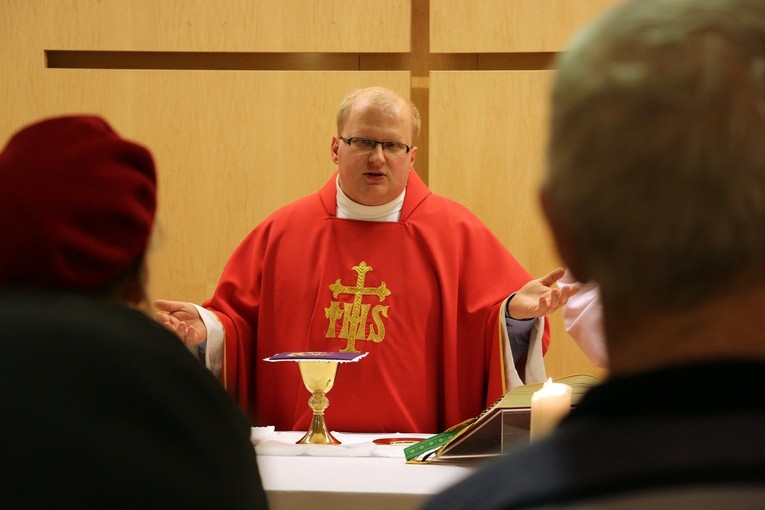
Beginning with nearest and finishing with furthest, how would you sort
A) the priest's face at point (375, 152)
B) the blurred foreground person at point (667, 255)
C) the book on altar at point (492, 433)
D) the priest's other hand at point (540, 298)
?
the blurred foreground person at point (667, 255), the book on altar at point (492, 433), the priest's other hand at point (540, 298), the priest's face at point (375, 152)

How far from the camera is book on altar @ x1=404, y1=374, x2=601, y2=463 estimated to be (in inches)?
104

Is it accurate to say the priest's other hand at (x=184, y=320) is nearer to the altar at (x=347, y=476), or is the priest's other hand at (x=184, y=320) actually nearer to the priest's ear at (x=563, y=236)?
the altar at (x=347, y=476)

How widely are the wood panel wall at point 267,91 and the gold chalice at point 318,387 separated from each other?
2.64 m

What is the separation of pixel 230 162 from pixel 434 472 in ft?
11.6

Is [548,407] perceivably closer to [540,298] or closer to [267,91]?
[540,298]

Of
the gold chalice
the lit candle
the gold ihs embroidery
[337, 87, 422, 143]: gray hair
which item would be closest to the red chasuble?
the gold ihs embroidery

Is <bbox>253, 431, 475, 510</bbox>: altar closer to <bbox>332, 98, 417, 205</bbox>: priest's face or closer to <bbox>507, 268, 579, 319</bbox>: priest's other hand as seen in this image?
<bbox>507, 268, 579, 319</bbox>: priest's other hand

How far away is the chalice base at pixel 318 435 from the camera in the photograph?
3217 millimetres

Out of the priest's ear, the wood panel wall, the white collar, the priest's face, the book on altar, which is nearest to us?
the priest's ear

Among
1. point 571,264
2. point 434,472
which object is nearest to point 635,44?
point 571,264

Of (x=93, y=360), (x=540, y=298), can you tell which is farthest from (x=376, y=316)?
(x=93, y=360)

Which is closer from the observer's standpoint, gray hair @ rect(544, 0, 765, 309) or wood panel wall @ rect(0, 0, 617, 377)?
gray hair @ rect(544, 0, 765, 309)

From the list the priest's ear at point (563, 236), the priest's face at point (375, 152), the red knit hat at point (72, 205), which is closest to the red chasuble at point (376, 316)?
the priest's face at point (375, 152)

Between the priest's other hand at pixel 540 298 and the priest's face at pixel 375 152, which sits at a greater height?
the priest's face at pixel 375 152
